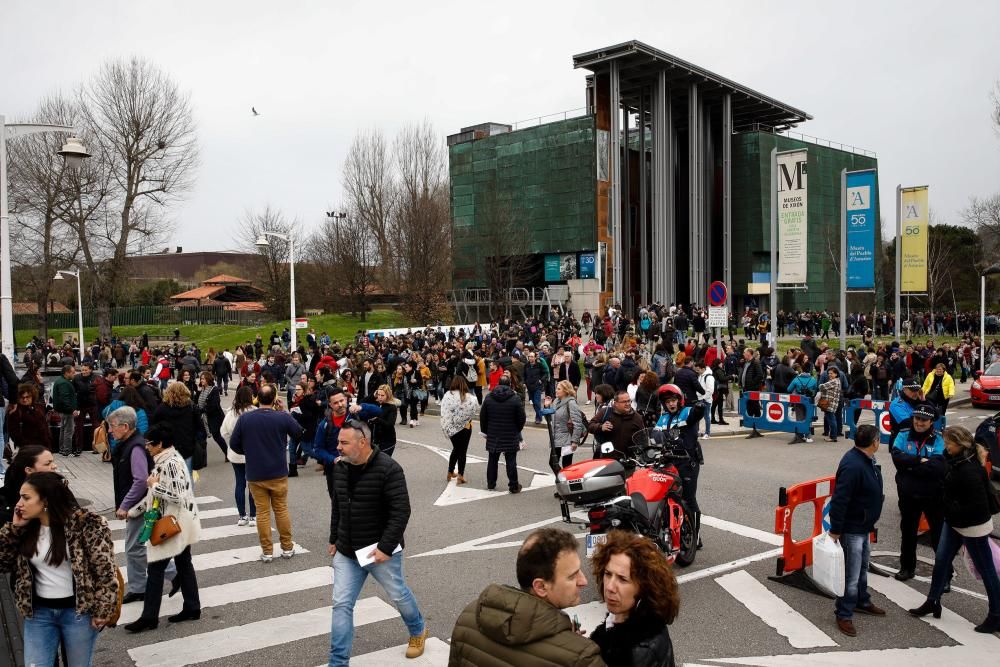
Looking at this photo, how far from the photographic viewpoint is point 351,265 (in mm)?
63750


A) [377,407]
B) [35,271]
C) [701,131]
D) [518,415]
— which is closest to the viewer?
[377,407]

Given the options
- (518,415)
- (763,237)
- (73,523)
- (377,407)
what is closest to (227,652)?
(73,523)

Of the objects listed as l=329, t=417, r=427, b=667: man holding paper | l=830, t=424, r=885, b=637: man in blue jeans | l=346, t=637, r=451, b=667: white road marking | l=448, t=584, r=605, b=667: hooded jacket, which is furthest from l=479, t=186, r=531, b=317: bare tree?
l=448, t=584, r=605, b=667: hooded jacket

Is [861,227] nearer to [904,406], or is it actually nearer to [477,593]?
[904,406]

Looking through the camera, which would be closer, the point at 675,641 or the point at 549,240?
the point at 675,641

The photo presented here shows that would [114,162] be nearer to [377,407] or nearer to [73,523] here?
[377,407]

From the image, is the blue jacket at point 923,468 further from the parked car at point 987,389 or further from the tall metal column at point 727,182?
the tall metal column at point 727,182

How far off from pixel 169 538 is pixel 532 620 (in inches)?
175

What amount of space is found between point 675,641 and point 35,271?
2351 inches

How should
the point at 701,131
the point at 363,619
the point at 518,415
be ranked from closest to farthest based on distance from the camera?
the point at 363,619, the point at 518,415, the point at 701,131

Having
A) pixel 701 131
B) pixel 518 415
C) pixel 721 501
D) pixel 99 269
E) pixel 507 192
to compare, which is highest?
pixel 701 131

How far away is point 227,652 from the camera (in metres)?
6.08

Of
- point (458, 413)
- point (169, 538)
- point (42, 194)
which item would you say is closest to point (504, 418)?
point (458, 413)

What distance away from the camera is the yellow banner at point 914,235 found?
88.9 ft
